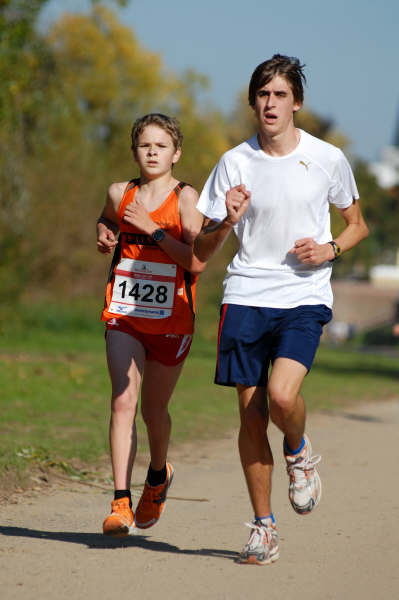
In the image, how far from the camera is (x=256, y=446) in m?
5.02

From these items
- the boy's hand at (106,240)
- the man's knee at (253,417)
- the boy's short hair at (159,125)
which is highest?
the boy's short hair at (159,125)

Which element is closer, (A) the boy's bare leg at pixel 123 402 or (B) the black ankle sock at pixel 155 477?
(A) the boy's bare leg at pixel 123 402

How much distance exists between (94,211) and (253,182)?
85.6 ft

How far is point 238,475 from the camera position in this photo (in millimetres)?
7742

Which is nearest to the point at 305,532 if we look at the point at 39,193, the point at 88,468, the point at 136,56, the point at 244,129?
the point at 88,468

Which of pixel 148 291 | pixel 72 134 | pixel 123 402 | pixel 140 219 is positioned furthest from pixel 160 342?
pixel 72 134

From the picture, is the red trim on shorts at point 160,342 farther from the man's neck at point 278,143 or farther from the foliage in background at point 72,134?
the foliage in background at point 72,134

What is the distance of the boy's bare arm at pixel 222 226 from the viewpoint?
4562mm

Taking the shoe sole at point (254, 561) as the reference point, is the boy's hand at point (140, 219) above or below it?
above

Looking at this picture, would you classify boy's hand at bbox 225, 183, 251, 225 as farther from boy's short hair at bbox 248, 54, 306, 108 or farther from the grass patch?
the grass patch

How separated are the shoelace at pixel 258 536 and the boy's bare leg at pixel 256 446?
0.08 meters

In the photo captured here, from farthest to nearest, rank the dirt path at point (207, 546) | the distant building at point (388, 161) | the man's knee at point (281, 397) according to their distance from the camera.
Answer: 1. the distant building at point (388, 161)
2. the man's knee at point (281, 397)
3. the dirt path at point (207, 546)

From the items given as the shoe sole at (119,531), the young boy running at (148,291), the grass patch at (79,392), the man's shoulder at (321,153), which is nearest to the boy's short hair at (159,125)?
the young boy running at (148,291)

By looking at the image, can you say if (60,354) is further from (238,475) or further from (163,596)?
(163,596)
